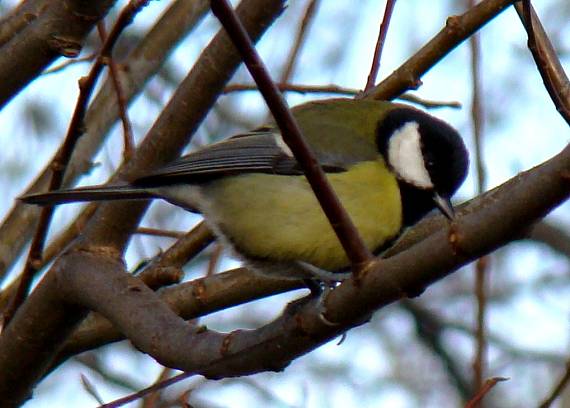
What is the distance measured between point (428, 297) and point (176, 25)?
13.1 feet

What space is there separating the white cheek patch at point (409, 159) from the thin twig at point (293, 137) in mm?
1216

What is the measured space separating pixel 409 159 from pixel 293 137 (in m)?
1.34

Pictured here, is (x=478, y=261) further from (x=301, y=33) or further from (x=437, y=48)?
(x=301, y=33)

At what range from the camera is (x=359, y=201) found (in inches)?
106

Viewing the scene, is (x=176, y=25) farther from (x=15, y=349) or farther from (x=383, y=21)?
(x=15, y=349)

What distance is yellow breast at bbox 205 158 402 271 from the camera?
2.57 m

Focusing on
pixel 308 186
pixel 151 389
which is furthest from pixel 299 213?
pixel 151 389

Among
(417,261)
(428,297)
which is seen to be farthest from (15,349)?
(428,297)

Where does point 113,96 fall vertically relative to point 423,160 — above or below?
above

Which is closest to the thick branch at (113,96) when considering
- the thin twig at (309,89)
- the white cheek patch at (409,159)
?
the thin twig at (309,89)

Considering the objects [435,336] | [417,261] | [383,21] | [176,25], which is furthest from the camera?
[435,336]

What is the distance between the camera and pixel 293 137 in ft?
5.37

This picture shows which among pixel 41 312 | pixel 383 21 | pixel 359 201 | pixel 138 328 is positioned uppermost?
pixel 383 21

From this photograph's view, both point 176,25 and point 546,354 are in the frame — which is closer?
point 176,25
